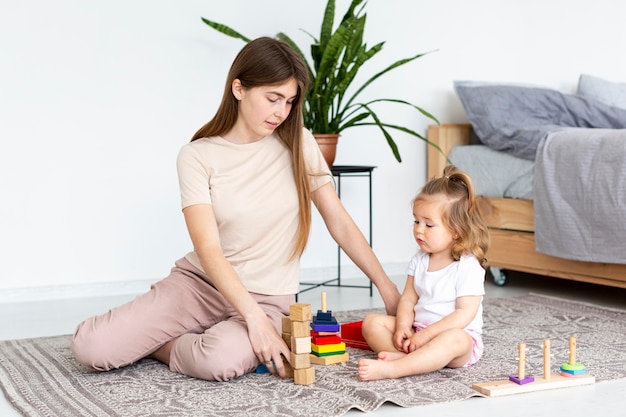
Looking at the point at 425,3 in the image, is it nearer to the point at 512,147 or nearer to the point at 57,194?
the point at 512,147

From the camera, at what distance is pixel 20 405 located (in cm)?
169

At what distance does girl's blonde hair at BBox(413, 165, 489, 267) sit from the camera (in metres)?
1.94

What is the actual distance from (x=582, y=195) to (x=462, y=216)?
106 centimetres

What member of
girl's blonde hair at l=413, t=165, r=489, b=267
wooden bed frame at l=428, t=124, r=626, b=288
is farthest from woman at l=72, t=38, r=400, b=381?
wooden bed frame at l=428, t=124, r=626, b=288

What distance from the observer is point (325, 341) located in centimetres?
195

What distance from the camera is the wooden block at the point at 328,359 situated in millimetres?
1945

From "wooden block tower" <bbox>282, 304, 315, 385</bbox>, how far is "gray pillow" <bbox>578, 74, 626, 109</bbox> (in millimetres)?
2325

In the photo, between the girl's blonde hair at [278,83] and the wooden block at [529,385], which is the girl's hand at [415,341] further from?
the girl's blonde hair at [278,83]

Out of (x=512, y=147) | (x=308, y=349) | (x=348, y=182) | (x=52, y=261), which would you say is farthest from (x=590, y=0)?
(x=308, y=349)

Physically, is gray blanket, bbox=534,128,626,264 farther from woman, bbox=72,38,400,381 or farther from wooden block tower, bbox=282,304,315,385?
wooden block tower, bbox=282,304,315,385

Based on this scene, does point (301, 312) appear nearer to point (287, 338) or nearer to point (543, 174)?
point (287, 338)

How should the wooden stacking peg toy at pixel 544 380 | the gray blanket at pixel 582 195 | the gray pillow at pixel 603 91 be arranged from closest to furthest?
the wooden stacking peg toy at pixel 544 380, the gray blanket at pixel 582 195, the gray pillow at pixel 603 91

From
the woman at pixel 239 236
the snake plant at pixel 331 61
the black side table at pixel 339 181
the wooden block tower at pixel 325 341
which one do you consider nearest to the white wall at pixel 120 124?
the black side table at pixel 339 181

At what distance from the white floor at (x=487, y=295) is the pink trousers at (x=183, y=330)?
238mm
